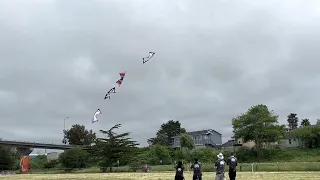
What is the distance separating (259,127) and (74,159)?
38.8 m

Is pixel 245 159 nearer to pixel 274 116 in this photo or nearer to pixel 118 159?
pixel 274 116

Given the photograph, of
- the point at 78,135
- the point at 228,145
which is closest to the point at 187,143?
the point at 228,145

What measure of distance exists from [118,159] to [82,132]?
71.1 m

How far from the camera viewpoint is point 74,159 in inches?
2926

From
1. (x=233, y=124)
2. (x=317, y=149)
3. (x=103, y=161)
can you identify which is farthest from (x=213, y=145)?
(x=103, y=161)

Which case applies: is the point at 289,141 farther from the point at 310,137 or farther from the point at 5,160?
the point at 5,160

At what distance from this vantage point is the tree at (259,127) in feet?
289

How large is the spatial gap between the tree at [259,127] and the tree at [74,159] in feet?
112

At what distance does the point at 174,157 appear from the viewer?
3541 inches

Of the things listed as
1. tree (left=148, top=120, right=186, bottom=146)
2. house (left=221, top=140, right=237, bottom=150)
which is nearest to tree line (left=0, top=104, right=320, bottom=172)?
house (left=221, top=140, right=237, bottom=150)

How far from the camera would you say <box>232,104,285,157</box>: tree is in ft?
289

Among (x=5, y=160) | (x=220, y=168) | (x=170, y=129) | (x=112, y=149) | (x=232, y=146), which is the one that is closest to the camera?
(x=220, y=168)

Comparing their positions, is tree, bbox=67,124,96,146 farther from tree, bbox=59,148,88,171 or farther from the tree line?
tree, bbox=59,148,88,171

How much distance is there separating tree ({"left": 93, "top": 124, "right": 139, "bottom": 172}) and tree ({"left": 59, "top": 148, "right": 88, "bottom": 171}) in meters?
5.04
